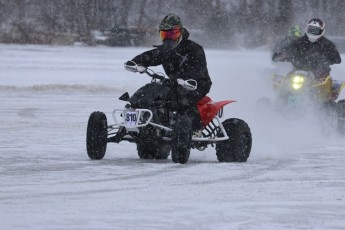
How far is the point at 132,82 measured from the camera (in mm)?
32219

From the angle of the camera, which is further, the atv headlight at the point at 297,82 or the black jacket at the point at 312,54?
the black jacket at the point at 312,54

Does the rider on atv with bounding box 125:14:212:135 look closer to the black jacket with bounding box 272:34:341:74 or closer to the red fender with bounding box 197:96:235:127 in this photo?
the red fender with bounding box 197:96:235:127

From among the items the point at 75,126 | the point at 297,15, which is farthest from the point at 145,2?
the point at 75,126

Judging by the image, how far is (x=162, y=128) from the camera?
1266cm

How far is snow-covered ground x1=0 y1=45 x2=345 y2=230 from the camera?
27.8 feet

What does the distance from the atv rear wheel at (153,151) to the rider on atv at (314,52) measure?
569 centimetres

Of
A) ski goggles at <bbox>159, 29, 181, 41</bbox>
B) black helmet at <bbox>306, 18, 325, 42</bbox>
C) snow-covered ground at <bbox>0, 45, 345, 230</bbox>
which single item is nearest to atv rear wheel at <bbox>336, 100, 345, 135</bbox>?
snow-covered ground at <bbox>0, 45, 345, 230</bbox>

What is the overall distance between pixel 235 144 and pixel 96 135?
175cm

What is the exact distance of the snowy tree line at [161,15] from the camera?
52281mm

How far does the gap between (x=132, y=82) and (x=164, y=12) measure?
26.9 metres

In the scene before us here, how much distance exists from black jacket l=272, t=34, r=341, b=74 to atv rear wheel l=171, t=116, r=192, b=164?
6800 mm

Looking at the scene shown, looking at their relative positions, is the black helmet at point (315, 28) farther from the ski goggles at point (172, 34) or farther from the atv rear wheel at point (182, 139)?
the atv rear wheel at point (182, 139)

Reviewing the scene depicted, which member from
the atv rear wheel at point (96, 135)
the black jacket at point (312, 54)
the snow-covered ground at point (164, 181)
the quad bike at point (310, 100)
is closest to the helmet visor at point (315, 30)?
the black jacket at point (312, 54)

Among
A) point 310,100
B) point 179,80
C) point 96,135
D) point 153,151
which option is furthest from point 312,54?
point 96,135
